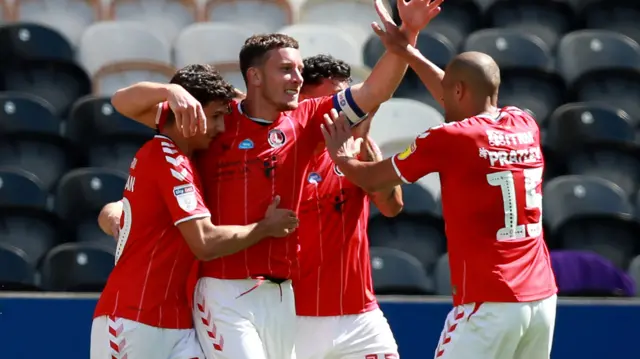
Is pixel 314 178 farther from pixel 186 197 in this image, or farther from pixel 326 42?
pixel 326 42

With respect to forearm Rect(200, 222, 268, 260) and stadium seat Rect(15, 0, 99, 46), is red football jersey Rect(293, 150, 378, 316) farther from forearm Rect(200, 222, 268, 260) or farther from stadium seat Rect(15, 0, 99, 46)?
stadium seat Rect(15, 0, 99, 46)

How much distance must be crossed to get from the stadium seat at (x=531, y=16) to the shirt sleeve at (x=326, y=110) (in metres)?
5.13

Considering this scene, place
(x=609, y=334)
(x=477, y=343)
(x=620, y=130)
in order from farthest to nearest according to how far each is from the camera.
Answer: (x=620, y=130)
(x=609, y=334)
(x=477, y=343)

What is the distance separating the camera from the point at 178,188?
439 centimetres

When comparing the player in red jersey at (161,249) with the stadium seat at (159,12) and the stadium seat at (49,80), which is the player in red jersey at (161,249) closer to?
the stadium seat at (49,80)

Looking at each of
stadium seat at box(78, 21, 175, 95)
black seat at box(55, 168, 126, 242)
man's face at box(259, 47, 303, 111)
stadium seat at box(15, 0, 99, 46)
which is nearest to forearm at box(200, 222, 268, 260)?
man's face at box(259, 47, 303, 111)

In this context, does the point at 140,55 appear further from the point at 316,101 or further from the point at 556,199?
the point at 316,101

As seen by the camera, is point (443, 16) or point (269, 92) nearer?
point (269, 92)

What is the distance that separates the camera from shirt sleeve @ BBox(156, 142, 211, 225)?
4.36m

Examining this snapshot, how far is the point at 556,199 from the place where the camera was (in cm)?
784

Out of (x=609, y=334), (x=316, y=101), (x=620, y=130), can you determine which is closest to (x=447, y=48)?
(x=620, y=130)

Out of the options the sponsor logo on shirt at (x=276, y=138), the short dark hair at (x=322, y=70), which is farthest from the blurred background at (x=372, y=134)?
the sponsor logo on shirt at (x=276, y=138)

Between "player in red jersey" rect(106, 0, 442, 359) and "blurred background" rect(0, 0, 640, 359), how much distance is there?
177 centimetres

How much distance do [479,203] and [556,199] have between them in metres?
3.53
